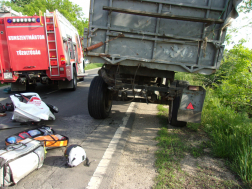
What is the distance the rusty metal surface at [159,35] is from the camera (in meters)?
4.06

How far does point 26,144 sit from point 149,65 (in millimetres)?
2729

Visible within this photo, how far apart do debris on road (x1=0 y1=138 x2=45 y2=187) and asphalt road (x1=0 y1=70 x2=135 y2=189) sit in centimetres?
13

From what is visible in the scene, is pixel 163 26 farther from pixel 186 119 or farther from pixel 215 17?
pixel 186 119

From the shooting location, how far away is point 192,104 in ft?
14.0

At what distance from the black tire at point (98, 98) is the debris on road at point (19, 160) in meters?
2.04

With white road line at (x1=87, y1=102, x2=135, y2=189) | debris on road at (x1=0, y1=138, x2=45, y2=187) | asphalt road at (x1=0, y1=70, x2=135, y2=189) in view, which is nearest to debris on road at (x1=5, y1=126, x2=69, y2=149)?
asphalt road at (x1=0, y1=70, x2=135, y2=189)

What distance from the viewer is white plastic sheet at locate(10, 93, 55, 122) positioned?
460cm

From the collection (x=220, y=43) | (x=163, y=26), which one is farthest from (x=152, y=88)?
(x=220, y=43)

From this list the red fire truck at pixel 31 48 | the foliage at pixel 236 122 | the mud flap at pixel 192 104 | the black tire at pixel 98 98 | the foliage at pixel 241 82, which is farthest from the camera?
the red fire truck at pixel 31 48

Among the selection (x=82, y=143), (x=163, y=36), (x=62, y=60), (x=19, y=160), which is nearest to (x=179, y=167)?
(x=82, y=143)

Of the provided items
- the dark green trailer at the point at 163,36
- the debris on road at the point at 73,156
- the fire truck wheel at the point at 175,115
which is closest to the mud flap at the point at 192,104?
the dark green trailer at the point at 163,36

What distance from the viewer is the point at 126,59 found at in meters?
4.27

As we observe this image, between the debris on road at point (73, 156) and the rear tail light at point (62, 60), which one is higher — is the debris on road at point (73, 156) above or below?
below

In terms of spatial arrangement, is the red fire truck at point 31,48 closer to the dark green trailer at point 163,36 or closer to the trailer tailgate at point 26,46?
the trailer tailgate at point 26,46
